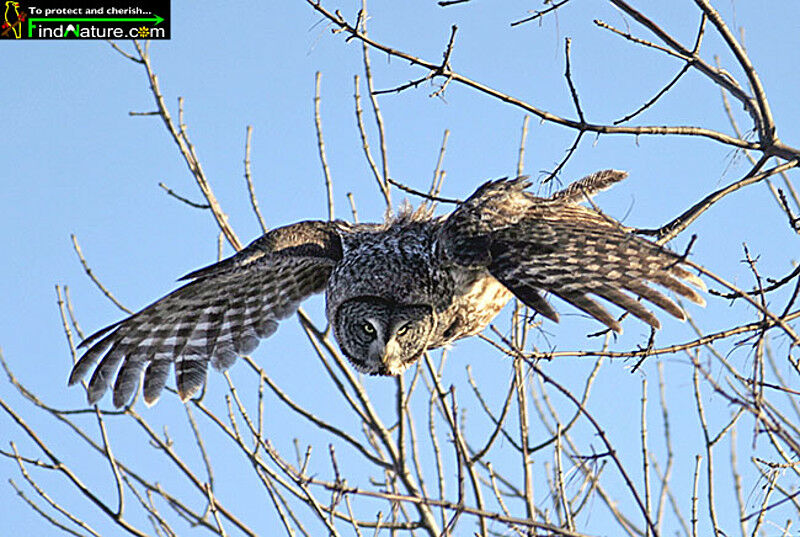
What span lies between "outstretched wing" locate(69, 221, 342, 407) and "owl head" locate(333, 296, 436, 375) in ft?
2.75

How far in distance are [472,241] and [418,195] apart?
1.34 metres

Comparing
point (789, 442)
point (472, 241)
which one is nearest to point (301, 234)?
point (472, 241)

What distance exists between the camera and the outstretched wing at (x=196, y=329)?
7.34 metres

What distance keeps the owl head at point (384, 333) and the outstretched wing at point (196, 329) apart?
84cm

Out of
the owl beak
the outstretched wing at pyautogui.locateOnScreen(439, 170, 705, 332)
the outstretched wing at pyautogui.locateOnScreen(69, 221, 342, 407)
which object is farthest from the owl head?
the outstretched wing at pyautogui.locateOnScreen(69, 221, 342, 407)

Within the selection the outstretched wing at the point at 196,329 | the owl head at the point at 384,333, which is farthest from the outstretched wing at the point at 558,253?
the outstretched wing at the point at 196,329

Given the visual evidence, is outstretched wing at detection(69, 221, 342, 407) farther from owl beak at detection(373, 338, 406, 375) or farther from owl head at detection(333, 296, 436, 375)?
owl beak at detection(373, 338, 406, 375)

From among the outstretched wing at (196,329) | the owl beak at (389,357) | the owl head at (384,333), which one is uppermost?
the outstretched wing at (196,329)

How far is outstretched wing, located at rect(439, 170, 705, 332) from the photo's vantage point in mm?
5074

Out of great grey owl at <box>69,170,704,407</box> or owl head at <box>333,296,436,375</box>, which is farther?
owl head at <box>333,296,436,375</box>

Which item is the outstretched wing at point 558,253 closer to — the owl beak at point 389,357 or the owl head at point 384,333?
the owl head at point 384,333

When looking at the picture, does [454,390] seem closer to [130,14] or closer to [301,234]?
[301,234]

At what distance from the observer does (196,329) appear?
760 cm

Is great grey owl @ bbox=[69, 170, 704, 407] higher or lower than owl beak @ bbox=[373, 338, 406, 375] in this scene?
higher
